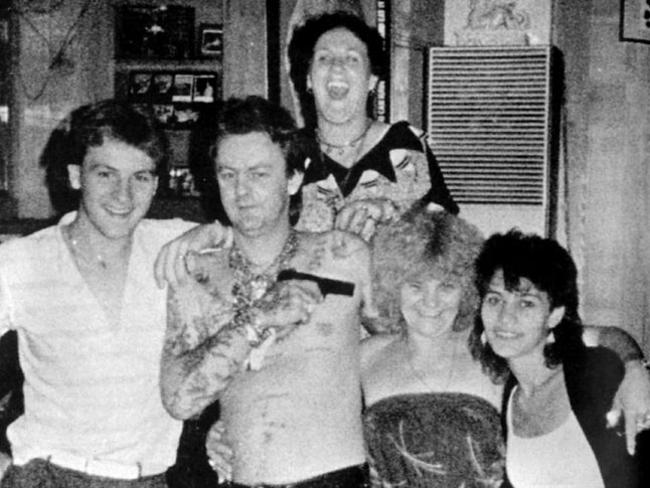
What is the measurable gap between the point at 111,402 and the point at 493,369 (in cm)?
96

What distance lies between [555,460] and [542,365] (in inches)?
9.4

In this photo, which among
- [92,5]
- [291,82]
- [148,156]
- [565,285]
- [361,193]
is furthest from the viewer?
[92,5]

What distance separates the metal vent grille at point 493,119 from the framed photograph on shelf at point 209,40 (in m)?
1.77

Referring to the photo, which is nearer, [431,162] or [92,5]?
[431,162]

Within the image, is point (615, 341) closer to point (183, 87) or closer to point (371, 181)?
point (371, 181)

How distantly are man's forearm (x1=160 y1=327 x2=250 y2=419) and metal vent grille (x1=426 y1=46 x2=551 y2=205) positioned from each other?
1.78 m

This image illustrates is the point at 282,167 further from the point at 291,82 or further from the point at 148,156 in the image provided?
the point at 291,82

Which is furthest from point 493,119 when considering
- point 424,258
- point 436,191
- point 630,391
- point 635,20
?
point 630,391

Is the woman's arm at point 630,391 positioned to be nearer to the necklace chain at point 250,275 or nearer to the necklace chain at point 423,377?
the necklace chain at point 423,377

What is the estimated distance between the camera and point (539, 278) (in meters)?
2.06

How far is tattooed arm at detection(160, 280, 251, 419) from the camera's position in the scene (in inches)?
78.7

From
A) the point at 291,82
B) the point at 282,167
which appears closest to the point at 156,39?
the point at 291,82

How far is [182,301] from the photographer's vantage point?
7.11 ft

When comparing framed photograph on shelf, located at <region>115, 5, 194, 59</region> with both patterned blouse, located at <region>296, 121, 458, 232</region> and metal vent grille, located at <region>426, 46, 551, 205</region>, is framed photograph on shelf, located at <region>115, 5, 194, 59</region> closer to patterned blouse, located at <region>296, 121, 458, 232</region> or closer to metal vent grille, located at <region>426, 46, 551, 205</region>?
metal vent grille, located at <region>426, 46, 551, 205</region>
